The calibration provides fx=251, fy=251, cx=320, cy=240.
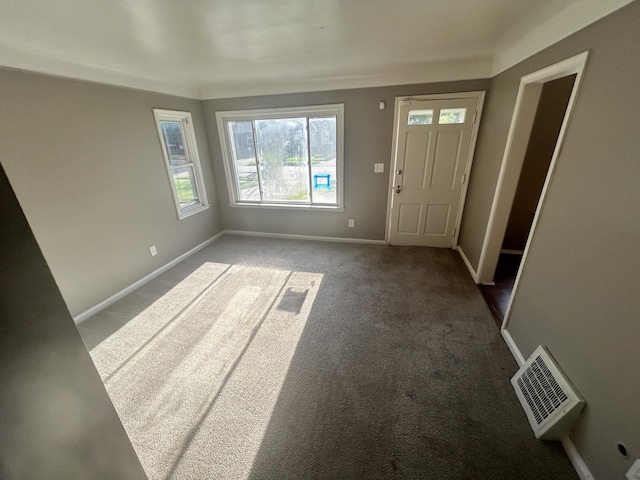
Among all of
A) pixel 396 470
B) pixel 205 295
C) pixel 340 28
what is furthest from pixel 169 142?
pixel 396 470

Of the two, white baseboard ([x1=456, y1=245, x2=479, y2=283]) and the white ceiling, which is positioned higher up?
the white ceiling

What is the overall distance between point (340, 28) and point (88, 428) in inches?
102

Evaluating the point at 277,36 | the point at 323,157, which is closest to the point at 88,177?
the point at 277,36

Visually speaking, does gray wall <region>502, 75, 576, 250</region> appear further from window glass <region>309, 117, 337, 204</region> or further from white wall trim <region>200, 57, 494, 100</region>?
window glass <region>309, 117, 337, 204</region>

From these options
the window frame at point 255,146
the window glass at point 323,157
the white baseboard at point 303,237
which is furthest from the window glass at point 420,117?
the white baseboard at point 303,237

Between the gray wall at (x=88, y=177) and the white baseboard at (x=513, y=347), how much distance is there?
3.95 metres

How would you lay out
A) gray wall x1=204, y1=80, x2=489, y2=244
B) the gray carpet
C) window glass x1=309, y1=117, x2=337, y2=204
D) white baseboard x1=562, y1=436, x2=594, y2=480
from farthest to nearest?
window glass x1=309, y1=117, x2=337, y2=204 → gray wall x1=204, y1=80, x2=489, y2=244 → the gray carpet → white baseboard x1=562, y1=436, x2=594, y2=480

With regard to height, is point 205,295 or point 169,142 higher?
point 169,142

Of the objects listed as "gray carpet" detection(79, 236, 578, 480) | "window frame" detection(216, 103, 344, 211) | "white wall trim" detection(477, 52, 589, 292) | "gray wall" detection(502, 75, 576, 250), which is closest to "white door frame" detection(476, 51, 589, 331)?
"white wall trim" detection(477, 52, 589, 292)

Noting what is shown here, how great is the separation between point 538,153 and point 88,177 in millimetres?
5125

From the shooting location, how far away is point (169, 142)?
3.50 metres

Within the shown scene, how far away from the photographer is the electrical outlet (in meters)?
1.03

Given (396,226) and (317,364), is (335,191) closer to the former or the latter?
(396,226)

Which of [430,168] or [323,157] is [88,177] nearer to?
[323,157]
